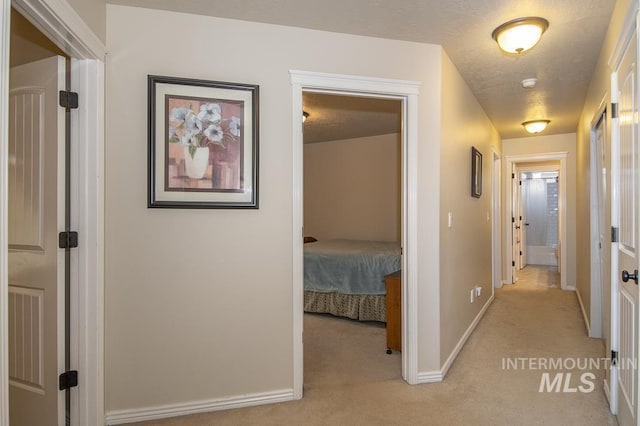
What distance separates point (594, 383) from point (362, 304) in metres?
2.09

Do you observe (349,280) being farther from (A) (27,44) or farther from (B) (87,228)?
(A) (27,44)

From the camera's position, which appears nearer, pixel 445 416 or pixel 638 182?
pixel 638 182

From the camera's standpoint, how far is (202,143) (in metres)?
2.26

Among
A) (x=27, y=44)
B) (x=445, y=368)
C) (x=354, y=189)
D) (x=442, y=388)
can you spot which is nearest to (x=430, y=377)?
(x=442, y=388)

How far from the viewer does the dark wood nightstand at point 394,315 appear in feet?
10.5

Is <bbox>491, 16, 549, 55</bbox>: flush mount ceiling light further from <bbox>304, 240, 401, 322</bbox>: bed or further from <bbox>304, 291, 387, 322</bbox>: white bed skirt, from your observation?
<bbox>304, 291, 387, 322</bbox>: white bed skirt

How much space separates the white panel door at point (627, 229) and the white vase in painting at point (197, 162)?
213cm

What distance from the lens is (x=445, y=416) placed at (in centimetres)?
221

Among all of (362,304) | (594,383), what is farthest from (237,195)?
(594,383)

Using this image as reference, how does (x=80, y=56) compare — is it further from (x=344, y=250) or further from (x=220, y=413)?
(x=344, y=250)

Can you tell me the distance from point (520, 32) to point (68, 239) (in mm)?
2791

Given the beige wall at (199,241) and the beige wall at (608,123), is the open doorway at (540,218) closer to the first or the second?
the beige wall at (608,123)

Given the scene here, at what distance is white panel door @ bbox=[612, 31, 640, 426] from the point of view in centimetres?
173

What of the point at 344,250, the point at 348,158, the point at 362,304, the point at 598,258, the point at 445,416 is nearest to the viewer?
the point at 445,416
